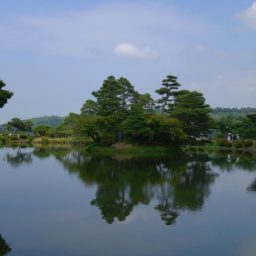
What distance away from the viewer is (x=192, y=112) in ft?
125

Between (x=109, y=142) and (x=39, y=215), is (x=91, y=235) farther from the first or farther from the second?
(x=109, y=142)

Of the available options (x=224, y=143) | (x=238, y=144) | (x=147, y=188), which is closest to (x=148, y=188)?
(x=147, y=188)

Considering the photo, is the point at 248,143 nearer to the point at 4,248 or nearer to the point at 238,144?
the point at 238,144

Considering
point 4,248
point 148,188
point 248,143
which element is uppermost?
point 248,143

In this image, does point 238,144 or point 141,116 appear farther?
point 238,144

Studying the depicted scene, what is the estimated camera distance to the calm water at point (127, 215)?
775 centimetres

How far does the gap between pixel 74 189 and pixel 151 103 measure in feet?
83.9

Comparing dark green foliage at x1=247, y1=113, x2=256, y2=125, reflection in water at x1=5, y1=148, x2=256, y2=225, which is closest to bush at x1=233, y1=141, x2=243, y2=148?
dark green foliage at x1=247, y1=113, x2=256, y2=125

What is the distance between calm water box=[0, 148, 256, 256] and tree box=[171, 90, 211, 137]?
20.0 metres

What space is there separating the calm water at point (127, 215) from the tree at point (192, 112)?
65.6 feet

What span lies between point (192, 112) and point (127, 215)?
2853cm

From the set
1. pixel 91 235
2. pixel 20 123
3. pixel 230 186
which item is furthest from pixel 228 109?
pixel 91 235

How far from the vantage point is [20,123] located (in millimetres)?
68000

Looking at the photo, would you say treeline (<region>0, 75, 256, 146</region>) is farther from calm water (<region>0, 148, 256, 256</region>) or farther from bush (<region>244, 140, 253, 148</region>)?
calm water (<region>0, 148, 256, 256</region>)
